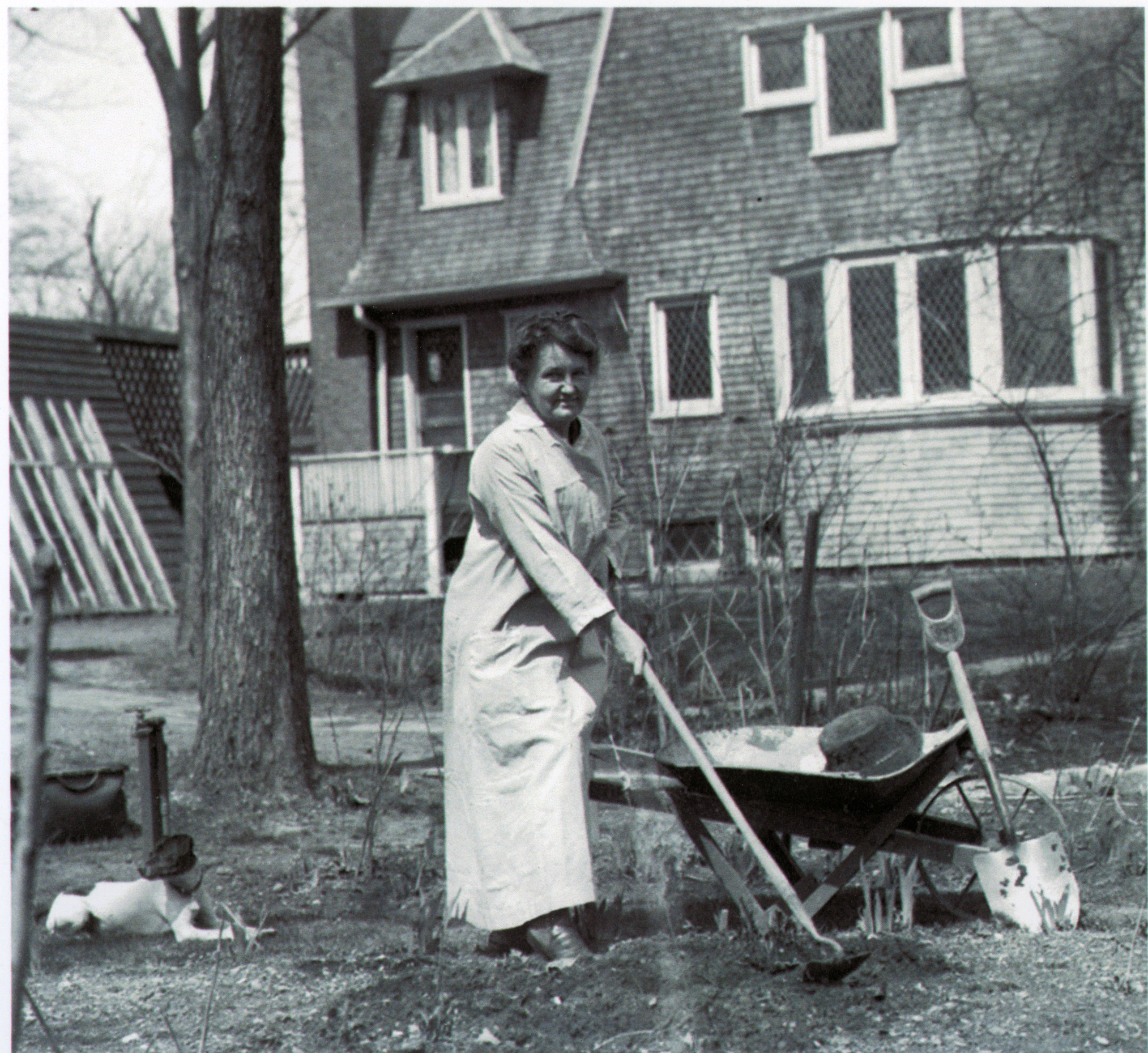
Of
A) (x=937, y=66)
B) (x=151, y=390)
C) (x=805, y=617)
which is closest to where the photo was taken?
(x=805, y=617)

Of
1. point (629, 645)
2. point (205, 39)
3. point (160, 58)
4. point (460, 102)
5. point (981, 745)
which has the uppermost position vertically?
point (460, 102)

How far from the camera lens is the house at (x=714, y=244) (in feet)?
51.3

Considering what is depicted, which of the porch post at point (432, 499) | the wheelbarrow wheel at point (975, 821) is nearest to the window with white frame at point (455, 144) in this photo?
the porch post at point (432, 499)

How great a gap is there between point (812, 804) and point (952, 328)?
12546 millimetres

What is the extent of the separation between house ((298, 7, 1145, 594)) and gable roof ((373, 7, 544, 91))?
0.04 meters

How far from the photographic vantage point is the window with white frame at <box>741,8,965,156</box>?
1673 cm

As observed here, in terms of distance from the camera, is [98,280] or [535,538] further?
[98,280]

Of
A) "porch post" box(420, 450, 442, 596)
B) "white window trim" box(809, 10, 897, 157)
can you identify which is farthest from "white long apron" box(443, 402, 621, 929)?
"white window trim" box(809, 10, 897, 157)

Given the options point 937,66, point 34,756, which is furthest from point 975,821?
point 937,66

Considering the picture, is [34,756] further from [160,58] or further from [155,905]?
[160,58]

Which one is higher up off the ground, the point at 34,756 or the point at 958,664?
the point at 34,756

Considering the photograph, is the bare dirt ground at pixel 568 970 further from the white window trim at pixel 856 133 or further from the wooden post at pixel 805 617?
the white window trim at pixel 856 133

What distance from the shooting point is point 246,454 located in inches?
261

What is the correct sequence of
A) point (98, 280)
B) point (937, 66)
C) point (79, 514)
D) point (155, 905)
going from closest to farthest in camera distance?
point (155, 905)
point (79, 514)
point (937, 66)
point (98, 280)
